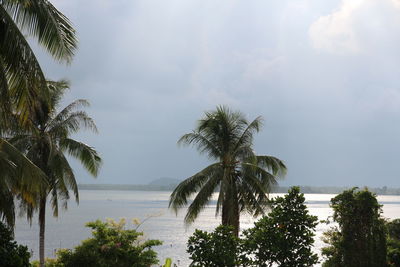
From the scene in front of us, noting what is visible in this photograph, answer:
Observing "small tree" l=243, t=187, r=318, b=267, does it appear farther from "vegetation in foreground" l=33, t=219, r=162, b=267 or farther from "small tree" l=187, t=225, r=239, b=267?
"vegetation in foreground" l=33, t=219, r=162, b=267

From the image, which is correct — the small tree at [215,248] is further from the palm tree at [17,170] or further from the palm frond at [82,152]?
the palm frond at [82,152]

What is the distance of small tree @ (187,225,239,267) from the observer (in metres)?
13.2

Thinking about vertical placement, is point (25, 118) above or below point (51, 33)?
below


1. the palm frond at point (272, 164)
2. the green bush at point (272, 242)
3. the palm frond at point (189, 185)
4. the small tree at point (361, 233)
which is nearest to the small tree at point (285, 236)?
the green bush at point (272, 242)

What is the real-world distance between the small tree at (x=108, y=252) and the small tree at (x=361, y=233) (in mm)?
8620

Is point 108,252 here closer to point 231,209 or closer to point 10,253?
point 231,209

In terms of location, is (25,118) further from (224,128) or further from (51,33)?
(224,128)

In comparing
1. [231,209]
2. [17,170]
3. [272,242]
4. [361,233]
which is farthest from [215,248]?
[231,209]

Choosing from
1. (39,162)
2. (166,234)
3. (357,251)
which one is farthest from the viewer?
(166,234)

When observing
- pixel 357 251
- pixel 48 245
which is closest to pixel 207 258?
pixel 357 251

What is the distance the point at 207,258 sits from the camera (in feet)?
43.7

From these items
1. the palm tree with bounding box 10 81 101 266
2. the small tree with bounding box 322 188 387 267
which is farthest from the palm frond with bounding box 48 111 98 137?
the small tree with bounding box 322 188 387 267

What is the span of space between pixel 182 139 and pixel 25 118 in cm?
1272

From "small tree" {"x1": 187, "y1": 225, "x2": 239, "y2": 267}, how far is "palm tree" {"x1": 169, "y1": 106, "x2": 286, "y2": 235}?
7.70m
